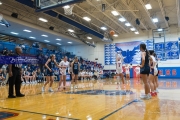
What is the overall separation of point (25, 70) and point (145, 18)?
44.2 feet

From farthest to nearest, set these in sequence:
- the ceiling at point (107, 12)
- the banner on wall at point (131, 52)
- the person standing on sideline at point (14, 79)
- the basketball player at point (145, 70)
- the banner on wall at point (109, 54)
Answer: the banner on wall at point (109, 54)
the banner on wall at point (131, 52)
the ceiling at point (107, 12)
the person standing on sideline at point (14, 79)
the basketball player at point (145, 70)

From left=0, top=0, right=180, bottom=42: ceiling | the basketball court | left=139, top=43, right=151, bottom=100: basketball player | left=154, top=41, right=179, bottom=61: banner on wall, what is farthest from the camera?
left=154, top=41, right=179, bottom=61: banner on wall

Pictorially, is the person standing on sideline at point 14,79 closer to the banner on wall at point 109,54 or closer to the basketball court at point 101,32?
the basketball court at point 101,32

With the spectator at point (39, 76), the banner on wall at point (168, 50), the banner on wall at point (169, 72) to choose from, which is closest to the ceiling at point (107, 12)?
the banner on wall at point (168, 50)

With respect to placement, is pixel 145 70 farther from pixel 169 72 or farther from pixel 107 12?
pixel 169 72

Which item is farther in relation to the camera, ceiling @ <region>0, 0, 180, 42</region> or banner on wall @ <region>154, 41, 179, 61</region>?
banner on wall @ <region>154, 41, 179, 61</region>

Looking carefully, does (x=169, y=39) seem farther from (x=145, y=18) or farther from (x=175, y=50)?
(x=145, y=18)

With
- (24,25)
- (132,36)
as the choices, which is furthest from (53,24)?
(132,36)

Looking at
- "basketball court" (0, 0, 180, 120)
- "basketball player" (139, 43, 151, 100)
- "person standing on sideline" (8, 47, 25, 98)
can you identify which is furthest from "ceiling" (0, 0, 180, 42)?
"basketball player" (139, 43, 151, 100)

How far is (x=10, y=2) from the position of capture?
13.7 meters

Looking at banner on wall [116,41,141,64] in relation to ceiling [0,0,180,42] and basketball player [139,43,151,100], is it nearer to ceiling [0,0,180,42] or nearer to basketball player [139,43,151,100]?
ceiling [0,0,180,42]

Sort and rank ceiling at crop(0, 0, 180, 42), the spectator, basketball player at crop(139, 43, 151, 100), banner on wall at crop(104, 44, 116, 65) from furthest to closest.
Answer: banner on wall at crop(104, 44, 116, 65) → the spectator → ceiling at crop(0, 0, 180, 42) → basketball player at crop(139, 43, 151, 100)

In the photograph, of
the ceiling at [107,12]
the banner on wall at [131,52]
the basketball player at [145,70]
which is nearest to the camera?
the basketball player at [145,70]

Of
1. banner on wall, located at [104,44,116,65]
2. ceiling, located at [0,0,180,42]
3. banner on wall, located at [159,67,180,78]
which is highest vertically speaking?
ceiling, located at [0,0,180,42]
